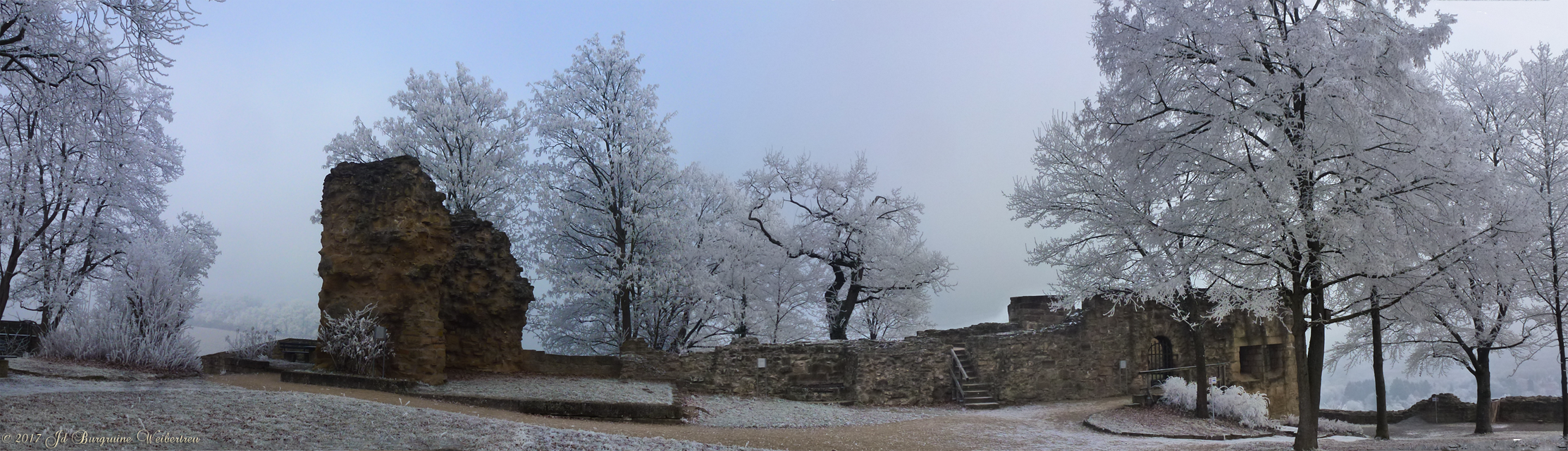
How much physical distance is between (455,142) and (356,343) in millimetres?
9517

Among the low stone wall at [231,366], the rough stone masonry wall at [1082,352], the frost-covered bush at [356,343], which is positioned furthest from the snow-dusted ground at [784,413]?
the low stone wall at [231,366]

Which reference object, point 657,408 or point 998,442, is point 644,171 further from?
point 998,442

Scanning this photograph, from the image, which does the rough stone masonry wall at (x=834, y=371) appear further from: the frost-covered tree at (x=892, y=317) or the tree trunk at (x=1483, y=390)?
the tree trunk at (x=1483, y=390)

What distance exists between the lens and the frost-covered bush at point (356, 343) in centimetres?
1328

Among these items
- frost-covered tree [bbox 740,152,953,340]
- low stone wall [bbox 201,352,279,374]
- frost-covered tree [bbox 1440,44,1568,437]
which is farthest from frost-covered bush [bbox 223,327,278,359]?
frost-covered tree [bbox 1440,44,1568,437]

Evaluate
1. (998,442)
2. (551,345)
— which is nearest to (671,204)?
(551,345)

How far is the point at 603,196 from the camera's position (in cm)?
2167

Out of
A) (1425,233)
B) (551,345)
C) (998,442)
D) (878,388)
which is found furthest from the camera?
(551,345)

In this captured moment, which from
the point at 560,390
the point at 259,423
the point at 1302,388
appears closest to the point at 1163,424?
the point at 1302,388

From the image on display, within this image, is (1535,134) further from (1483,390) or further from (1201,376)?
(1201,376)

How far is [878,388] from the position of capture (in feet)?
60.3

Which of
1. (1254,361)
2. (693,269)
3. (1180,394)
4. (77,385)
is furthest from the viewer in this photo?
(693,269)

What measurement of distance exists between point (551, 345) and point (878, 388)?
34.5ft

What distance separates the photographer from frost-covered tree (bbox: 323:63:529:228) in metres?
21.1
